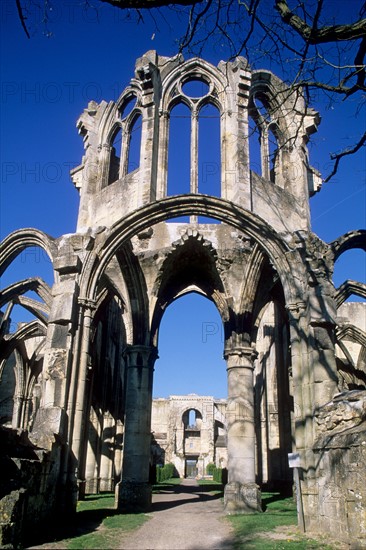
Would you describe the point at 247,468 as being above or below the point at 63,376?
below

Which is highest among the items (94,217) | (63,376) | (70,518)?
(94,217)

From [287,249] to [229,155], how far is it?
4.94 metres

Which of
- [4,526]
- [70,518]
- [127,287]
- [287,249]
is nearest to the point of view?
[4,526]

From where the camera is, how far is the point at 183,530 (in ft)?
27.2

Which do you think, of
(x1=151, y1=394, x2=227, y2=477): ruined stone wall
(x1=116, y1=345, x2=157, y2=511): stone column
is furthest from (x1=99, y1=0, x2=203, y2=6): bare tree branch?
(x1=151, y1=394, x2=227, y2=477): ruined stone wall

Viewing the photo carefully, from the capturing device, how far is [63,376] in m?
8.92

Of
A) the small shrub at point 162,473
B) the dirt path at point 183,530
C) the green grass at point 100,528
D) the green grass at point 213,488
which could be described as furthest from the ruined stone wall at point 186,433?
the green grass at point 100,528

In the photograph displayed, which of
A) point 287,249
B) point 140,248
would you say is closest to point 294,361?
point 287,249

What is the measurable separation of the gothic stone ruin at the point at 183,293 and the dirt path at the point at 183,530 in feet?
2.97

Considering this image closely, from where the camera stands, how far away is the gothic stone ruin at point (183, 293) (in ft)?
25.2

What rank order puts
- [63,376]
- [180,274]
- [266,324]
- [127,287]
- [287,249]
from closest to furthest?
[63,376] < [287,249] < [127,287] < [180,274] < [266,324]

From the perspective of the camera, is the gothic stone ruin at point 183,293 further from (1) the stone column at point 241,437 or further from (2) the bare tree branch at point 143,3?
(2) the bare tree branch at point 143,3

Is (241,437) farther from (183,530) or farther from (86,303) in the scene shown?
(86,303)

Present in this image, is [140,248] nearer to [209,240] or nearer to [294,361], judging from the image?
[209,240]
